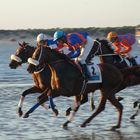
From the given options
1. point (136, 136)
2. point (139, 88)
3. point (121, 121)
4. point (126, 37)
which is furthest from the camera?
point (139, 88)

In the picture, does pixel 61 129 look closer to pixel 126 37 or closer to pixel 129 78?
pixel 129 78

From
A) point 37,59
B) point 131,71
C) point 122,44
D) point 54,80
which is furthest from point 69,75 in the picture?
point 122,44

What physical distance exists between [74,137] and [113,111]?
4398 mm

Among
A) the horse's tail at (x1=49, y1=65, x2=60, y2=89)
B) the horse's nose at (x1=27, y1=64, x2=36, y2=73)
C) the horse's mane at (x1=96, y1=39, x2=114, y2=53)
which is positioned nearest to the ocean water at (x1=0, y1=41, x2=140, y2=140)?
the horse's tail at (x1=49, y1=65, x2=60, y2=89)

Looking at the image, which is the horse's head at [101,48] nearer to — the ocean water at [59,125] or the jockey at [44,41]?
the jockey at [44,41]

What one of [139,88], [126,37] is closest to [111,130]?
[126,37]

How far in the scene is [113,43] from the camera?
748 inches

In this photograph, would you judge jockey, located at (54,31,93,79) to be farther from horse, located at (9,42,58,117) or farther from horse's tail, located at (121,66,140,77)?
horse's tail, located at (121,66,140,77)

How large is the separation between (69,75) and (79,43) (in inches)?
56.4

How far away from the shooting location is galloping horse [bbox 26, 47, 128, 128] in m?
15.1

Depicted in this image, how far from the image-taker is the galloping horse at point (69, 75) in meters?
15.1

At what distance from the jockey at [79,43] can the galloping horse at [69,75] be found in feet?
1.38

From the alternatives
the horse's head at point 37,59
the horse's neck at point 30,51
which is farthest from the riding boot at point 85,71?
the horse's neck at point 30,51

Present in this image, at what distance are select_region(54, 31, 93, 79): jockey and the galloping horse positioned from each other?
420mm
